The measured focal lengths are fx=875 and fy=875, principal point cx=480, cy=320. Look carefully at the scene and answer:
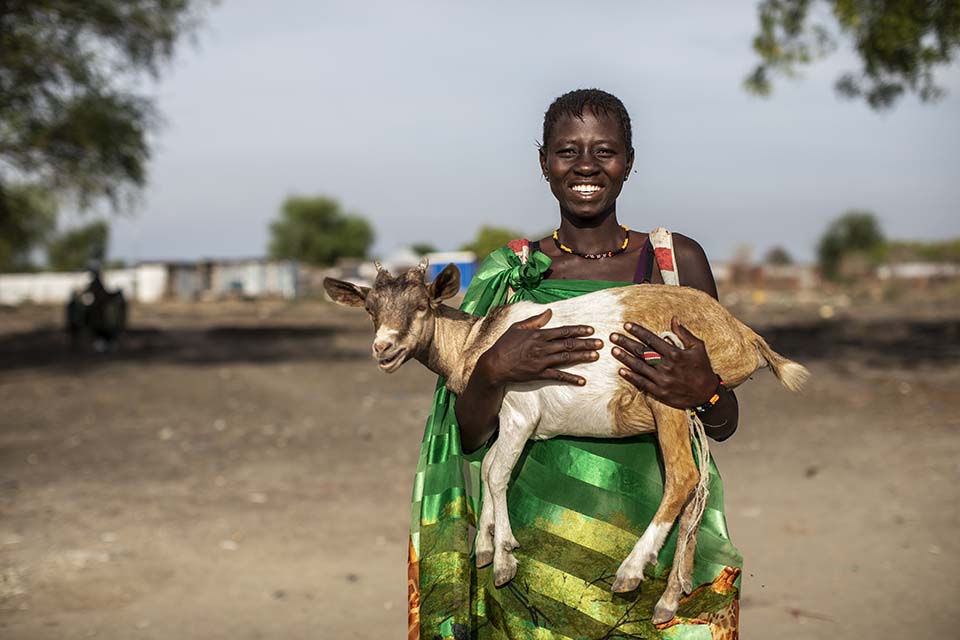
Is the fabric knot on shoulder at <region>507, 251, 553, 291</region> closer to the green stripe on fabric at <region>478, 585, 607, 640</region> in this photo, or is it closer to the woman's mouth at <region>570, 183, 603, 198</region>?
the woman's mouth at <region>570, 183, 603, 198</region>

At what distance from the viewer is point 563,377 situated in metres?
2.05

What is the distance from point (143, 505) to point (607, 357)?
22.5 feet

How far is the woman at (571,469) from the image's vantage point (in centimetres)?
213

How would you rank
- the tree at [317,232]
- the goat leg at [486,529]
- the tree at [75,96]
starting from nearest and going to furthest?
the goat leg at [486,529] → the tree at [75,96] → the tree at [317,232]

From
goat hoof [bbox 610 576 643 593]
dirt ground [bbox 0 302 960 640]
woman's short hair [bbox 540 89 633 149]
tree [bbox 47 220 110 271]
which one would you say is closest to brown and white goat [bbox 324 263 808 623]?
goat hoof [bbox 610 576 643 593]

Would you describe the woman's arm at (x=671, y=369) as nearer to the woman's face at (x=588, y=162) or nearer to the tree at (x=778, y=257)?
the woman's face at (x=588, y=162)

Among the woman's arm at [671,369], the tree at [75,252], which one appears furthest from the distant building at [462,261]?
the tree at [75,252]

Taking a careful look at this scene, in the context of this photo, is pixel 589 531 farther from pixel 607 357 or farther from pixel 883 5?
pixel 883 5

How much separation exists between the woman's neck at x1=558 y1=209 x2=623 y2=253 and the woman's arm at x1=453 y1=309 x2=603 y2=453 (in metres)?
0.32

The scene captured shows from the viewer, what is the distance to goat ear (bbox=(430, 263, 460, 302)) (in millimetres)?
2312

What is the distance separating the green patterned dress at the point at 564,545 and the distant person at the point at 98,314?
1725 cm

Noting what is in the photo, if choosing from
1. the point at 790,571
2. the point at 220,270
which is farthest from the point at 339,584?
the point at 220,270

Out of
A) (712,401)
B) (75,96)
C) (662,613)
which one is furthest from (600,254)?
(75,96)

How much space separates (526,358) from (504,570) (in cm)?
58
